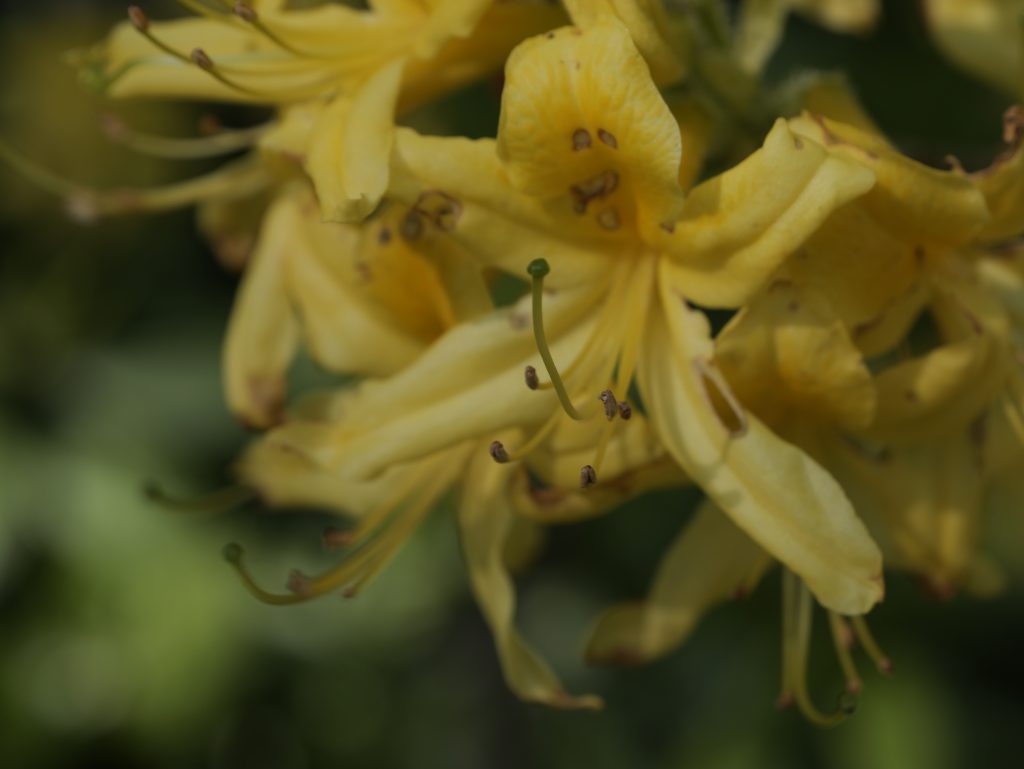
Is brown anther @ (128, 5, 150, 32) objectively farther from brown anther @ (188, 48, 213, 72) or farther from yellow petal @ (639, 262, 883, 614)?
yellow petal @ (639, 262, 883, 614)

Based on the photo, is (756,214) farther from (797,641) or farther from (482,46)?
(797,641)

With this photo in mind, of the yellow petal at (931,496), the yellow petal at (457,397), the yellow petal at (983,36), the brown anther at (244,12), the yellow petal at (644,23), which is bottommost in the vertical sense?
the yellow petal at (931,496)

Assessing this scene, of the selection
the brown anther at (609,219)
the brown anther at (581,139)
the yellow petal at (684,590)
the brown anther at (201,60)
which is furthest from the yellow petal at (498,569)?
the brown anther at (201,60)

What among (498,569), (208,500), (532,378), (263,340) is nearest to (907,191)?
(532,378)

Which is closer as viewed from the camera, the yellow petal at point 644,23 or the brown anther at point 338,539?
the yellow petal at point 644,23

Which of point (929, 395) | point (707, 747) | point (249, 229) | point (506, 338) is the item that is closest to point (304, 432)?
point (506, 338)

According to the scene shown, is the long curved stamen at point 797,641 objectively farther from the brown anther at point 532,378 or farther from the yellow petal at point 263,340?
the yellow petal at point 263,340

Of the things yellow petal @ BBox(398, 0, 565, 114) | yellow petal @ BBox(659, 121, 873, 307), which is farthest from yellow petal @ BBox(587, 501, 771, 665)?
yellow petal @ BBox(398, 0, 565, 114)

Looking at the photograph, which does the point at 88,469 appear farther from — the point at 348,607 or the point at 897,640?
the point at 897,640
